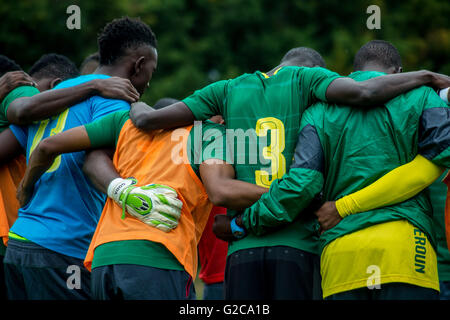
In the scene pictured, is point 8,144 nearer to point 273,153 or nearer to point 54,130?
point 54,130

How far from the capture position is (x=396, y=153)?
3707 mm

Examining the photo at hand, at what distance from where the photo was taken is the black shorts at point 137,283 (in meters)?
3.65

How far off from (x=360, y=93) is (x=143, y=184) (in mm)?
1469

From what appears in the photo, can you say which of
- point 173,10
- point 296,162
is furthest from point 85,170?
point 173,10

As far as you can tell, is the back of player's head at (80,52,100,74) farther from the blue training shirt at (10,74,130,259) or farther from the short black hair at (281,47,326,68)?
the short black hair at (281,47,326,68)

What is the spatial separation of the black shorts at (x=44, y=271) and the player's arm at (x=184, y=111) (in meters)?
1.19

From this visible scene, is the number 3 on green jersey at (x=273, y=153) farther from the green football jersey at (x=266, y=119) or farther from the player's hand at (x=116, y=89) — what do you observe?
the player's hand at (x=116, y=89)

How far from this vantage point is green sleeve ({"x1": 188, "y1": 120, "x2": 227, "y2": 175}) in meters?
3.96

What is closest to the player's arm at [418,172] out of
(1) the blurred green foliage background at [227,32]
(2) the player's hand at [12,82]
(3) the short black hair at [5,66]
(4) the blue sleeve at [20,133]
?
(4) the blue sleeve at [20,133]

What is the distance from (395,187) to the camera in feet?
11.8

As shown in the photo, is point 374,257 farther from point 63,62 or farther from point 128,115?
point 63,62

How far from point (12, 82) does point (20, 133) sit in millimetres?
490

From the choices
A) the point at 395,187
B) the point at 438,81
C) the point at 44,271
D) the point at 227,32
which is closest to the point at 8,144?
the point at 44,271

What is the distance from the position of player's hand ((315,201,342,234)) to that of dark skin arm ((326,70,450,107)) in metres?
0.66
